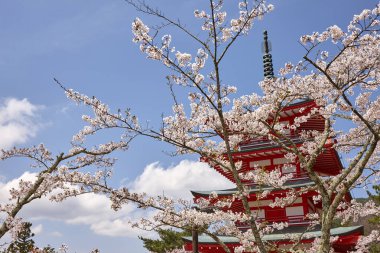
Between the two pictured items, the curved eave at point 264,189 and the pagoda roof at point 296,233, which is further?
the curved eave at point 264,189

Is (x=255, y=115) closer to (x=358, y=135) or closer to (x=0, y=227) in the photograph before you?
(x=358, y=135)

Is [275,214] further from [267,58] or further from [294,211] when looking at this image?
[267,58]

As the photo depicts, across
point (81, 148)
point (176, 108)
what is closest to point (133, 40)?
point (176, 108)

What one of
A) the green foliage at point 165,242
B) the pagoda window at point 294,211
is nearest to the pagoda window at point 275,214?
the pagoda window at point 294,211

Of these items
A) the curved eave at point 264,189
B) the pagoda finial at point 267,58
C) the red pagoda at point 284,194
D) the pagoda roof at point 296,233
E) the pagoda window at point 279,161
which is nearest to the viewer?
the pagoda roof at point 296,233

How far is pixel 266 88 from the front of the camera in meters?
9.02

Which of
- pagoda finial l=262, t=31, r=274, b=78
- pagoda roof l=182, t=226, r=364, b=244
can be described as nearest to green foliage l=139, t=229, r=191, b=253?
pagoda roof l=182, t=226, r=364, b=244

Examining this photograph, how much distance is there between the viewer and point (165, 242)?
28109 mm

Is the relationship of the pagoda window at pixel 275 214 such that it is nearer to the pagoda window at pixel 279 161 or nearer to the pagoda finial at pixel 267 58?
the pagoda window at pixel 279 161

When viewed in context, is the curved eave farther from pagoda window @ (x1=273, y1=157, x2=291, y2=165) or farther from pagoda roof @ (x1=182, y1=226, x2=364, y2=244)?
pagoda roof @ (x1=182, y1=226, x2=364, y2=244)

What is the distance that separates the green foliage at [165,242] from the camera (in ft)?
88.9

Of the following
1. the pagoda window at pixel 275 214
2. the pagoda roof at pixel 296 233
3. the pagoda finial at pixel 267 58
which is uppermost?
the pagoda finial at pixel 267 58

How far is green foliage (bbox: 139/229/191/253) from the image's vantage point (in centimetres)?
2711

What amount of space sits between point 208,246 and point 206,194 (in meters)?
2.86
